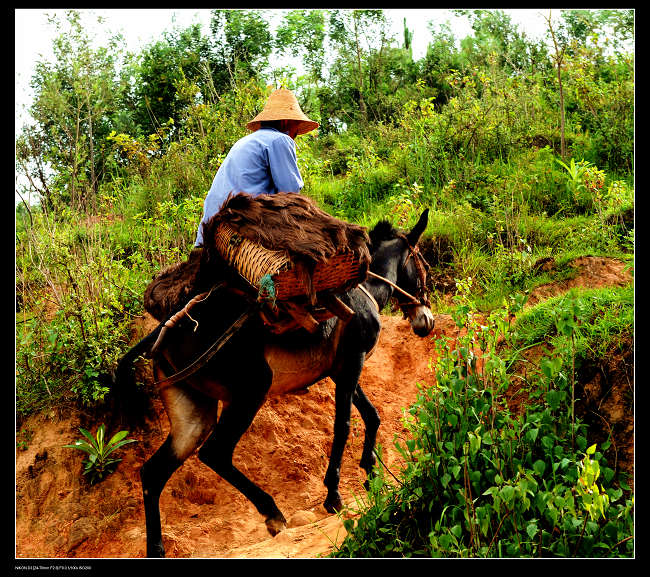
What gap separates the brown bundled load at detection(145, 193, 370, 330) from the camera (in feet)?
13.4

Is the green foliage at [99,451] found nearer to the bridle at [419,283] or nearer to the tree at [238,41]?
the bridle at [419,283]

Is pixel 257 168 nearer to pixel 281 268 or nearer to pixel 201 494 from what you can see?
pixel 281 268

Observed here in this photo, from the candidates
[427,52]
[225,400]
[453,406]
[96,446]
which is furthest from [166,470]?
[427,52]

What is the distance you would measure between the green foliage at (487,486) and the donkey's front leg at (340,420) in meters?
0.88

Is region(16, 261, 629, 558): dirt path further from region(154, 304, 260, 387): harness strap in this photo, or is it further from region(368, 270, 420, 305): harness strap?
region(154, 304, 260, 387): harness strap

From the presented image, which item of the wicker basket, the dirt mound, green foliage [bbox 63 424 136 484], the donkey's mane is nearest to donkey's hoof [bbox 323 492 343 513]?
green foliage [bbox 63 424 136 484]

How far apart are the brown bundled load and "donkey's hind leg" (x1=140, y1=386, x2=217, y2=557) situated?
2.15 ft

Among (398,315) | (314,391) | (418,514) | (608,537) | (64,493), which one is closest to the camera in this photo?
(608,537)

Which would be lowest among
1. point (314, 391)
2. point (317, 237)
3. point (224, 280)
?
point (314, 391)

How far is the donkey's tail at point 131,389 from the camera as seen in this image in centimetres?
473

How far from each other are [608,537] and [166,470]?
2.87 m

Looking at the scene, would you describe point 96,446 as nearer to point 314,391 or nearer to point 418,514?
point 314,391

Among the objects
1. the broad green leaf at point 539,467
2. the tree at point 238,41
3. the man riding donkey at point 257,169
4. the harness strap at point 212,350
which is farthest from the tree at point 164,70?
the broad green leaf at point 539,467

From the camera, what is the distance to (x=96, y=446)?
18.3ft
